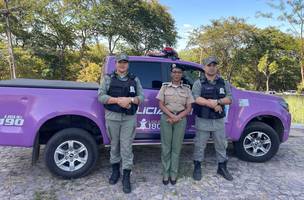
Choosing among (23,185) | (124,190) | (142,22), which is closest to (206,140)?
(124,190)

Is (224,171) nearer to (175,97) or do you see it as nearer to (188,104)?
(188,104)

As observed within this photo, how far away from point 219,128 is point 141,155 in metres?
1.80

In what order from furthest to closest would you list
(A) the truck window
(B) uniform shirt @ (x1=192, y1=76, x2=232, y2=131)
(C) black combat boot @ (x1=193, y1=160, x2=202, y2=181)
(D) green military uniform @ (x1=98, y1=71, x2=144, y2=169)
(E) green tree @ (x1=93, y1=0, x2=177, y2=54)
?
(E) green tree @ (x1=93, y1=0, x2=177, y2=54)
(A) the truck window
(C) black combat boot @ (x1=193, y1=160, x2=202, y2=181)
(B) uniform shirt @ (x1=192, y1=76, x2=232, y2=131)
(D) green military uniform @ (x1=98, y1=71, x2=144, y2=169)

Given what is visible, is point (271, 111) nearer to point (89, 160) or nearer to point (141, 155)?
point (141, 155)

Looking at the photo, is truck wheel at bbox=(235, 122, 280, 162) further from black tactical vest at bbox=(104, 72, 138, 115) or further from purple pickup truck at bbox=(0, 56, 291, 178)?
black tactical vest at bbox=(104, 72, 138, 115)

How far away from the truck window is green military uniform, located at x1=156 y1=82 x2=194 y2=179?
0.62 meters

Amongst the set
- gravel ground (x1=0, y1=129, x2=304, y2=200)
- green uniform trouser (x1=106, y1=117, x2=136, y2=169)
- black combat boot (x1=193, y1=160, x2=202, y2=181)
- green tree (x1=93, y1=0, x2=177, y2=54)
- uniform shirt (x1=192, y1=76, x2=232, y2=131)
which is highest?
green tree (x1=93, y1=0, x2=177, y2=54)

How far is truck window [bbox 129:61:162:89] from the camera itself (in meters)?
5.02

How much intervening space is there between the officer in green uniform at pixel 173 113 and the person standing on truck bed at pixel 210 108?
0.24 meters

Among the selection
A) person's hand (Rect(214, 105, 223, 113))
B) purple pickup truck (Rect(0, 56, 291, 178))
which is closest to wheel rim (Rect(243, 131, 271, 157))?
purple pickup truck (Rect(0, 56, 291, 178))

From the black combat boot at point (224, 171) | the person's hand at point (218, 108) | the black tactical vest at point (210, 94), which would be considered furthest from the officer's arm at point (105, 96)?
the black combat boot at point (224, 171)

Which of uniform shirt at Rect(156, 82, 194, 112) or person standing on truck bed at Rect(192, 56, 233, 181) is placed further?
person standing on truck bed at Rect(192, 56, 233, 181)

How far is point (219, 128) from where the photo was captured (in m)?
4.65

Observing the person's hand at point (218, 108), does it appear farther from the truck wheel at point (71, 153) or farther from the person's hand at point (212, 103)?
the truck wheel at point (71, 153)
